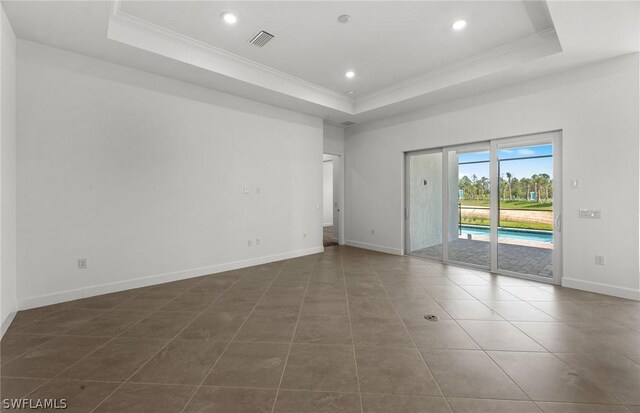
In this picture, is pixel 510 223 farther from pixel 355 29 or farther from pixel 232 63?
pixel 232 63

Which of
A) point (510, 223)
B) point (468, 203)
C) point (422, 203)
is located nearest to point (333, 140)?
point (422, 203)

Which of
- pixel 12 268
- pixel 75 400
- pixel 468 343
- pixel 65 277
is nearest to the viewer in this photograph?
pixel 75 400

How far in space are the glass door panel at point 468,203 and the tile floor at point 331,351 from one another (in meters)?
1.53

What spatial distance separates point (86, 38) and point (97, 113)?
2.96 feet

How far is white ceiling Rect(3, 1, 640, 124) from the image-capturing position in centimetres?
302

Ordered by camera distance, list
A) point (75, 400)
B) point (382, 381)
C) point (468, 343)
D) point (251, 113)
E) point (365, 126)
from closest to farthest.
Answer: point (75, 400), point (382, 381), point (468, 343), point (251, 113), point (365, 126)

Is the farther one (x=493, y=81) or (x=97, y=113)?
(x=493, y=81)

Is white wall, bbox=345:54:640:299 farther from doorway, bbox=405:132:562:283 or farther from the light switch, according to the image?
doorway, bbox=405:132:562:283

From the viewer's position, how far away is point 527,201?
4.61 metres

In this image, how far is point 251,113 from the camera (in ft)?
17.5

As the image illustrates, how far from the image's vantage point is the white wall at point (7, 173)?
2.73 m

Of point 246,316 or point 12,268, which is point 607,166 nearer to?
point 246,316

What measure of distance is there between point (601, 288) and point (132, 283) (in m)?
6.66

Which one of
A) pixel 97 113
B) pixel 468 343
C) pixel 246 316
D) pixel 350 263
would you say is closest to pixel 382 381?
pixel 468 343
